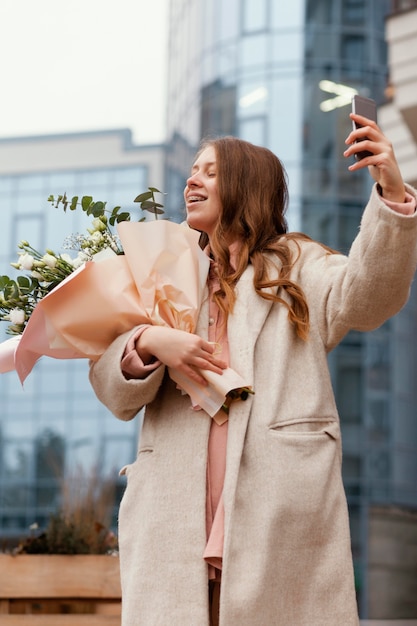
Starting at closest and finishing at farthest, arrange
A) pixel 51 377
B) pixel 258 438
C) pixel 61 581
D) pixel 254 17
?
pixel 258 438, pixel 61 581, pixel 254 17, pixel 51 377

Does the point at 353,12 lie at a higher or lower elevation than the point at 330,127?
higher

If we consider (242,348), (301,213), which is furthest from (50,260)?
(301,213)

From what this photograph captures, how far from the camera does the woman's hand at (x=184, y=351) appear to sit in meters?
2.38

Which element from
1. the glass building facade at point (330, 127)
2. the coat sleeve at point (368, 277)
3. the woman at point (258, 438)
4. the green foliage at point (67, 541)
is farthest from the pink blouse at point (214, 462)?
the glass building facade at point (330, 127)

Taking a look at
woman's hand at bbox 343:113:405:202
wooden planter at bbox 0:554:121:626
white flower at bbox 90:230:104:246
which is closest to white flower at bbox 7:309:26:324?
white flower at bbox 90:230:104:246

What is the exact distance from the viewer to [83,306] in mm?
2490

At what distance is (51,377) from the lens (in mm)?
21734

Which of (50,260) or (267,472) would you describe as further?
(50,260)

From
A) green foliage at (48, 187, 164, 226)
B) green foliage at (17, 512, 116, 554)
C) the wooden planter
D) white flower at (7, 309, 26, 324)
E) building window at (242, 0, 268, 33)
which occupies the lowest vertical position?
the wooden planter

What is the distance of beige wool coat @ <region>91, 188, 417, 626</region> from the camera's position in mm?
2270

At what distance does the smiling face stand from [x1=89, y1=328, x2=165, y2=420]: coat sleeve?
0.39 m

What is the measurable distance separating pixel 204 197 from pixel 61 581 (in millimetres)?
2302

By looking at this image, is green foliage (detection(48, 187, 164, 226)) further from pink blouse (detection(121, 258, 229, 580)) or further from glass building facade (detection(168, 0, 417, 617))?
glass building facade (detection(168, 0, 417, 617))

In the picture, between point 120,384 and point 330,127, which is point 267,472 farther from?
point 330,127
